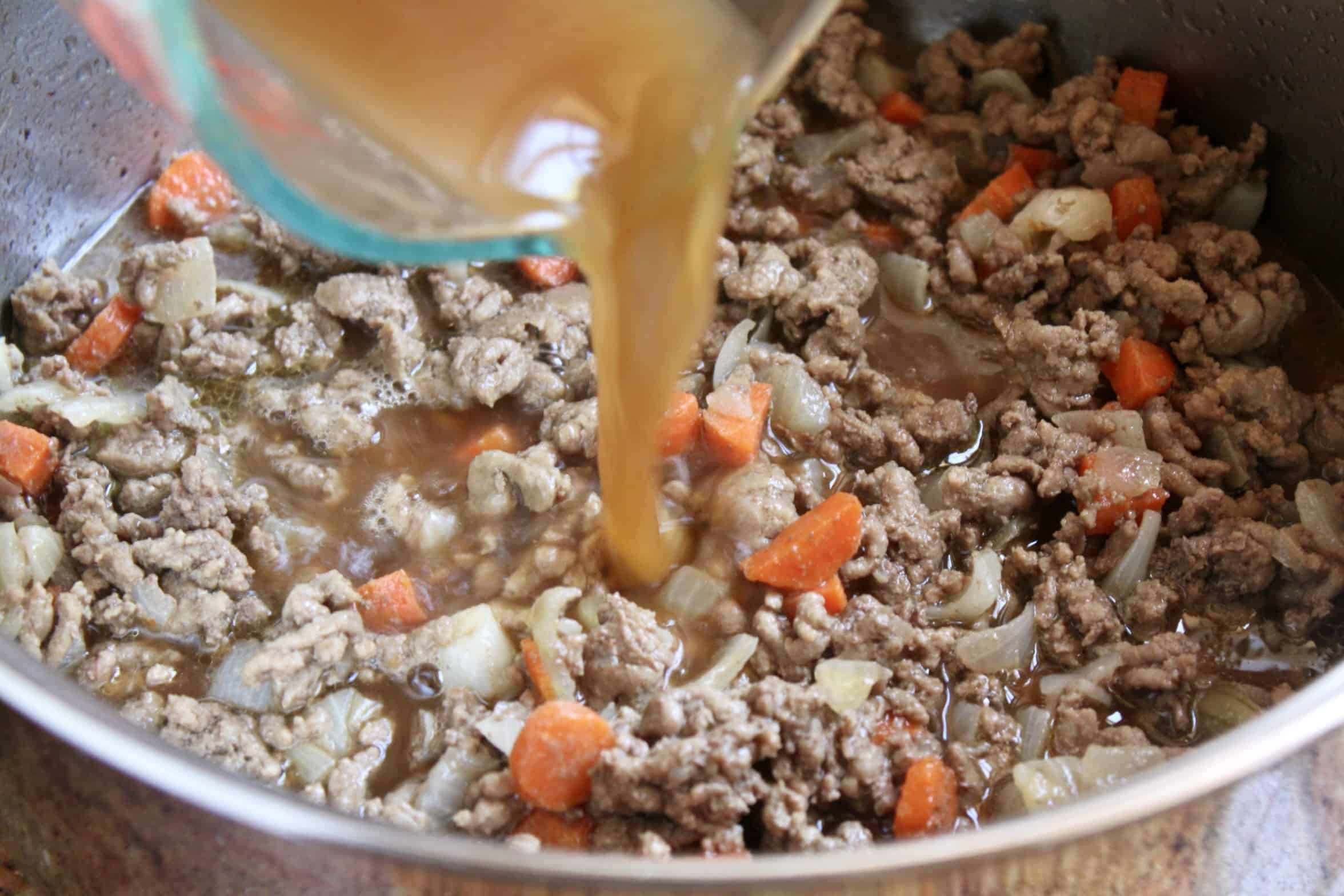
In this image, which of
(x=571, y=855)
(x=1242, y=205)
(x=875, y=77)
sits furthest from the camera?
(x=875, y=77)

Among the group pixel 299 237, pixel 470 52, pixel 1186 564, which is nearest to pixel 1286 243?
pixel 1186 564

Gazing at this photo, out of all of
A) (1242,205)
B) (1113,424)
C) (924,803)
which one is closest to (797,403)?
(1113,424)

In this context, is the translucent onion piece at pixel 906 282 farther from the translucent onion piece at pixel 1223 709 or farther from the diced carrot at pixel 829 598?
the translucent onion piece at pixel 1223 709

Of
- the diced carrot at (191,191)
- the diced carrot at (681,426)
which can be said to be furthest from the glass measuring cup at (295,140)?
the diced carrot at (191,191)

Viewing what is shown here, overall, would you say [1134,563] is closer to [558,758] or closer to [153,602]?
[558,758]

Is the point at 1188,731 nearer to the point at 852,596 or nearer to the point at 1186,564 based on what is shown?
the point at 1186,564

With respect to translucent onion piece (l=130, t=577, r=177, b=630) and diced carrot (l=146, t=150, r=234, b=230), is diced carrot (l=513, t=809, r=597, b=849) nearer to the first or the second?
translucent onion piece (l=130, t=577, r=177, b=630)

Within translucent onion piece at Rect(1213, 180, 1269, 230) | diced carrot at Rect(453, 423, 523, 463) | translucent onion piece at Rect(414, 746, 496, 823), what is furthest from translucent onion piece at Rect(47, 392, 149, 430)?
translucent onion piece at Rect(1213, 180, 1269, 230)
